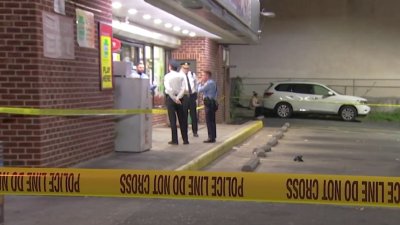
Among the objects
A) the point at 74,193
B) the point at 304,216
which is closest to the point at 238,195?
the point at 74,193

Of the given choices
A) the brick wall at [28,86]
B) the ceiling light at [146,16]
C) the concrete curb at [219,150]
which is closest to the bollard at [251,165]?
the concrete curb at [219,150]

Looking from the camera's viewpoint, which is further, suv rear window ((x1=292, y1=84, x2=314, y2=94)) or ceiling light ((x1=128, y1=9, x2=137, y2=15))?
suv rear window ((x1=292, y1=84, x2=314, y2=94))

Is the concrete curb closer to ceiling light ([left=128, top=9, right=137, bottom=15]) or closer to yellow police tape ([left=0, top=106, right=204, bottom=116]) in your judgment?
yellow police tape ([left=0, top=106, right=204, bottom=116])

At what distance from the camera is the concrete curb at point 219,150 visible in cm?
993

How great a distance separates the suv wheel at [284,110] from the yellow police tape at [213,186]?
2324cm

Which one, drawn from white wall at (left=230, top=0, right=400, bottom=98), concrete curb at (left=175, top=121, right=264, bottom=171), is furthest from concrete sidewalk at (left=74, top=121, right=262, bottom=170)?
white wall at (left=230, top=0, right=400, bottom=98)

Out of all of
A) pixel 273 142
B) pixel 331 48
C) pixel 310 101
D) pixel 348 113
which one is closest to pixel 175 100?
pixel 273 142

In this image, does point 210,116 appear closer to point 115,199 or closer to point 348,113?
point 115,199

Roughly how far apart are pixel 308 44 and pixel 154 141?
19.3 metres

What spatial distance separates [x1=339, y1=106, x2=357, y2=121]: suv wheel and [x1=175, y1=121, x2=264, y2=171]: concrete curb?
30.6ft

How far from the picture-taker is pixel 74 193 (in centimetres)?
476

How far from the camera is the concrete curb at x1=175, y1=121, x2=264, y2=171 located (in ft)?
32.6

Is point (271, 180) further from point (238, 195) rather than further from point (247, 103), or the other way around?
point (247, 103)

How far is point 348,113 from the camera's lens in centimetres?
2702
